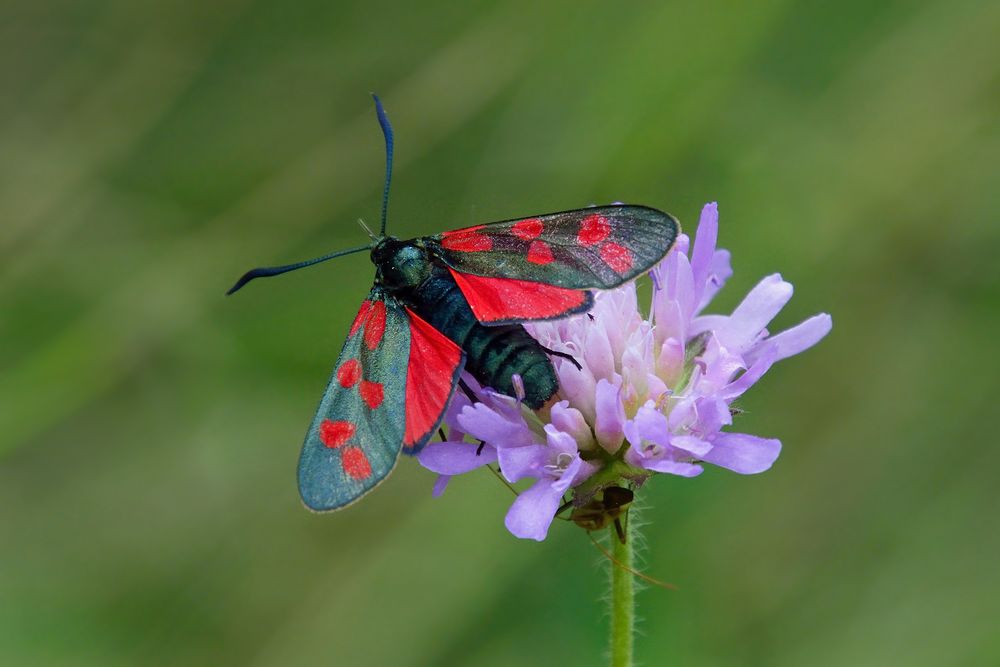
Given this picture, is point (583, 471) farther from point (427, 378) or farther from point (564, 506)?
point (427, 378)

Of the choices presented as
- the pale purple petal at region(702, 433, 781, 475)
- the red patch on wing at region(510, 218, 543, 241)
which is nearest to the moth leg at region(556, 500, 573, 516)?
the pale purple petal at region(702, 433, 781, 475)

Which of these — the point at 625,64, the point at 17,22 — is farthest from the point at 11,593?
the point at 625,64

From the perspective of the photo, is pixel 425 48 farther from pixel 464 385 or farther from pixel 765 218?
pixel 464 385

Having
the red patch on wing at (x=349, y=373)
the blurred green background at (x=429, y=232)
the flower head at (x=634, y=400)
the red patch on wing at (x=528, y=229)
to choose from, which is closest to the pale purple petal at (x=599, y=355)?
the flower head at (x=634, y=400)

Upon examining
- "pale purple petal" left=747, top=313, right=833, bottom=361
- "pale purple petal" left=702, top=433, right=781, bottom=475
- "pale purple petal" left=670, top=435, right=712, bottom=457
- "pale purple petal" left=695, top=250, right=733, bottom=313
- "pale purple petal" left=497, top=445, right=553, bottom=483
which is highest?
"pale purple petal" left=695, top=250, right=733, bottom=313

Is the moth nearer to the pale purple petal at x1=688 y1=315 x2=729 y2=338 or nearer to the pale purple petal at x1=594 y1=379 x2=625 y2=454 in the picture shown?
the pale purple petal at x1=594 y1=379 x2=625 y2=454

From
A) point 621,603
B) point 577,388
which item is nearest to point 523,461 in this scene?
point 577,388
